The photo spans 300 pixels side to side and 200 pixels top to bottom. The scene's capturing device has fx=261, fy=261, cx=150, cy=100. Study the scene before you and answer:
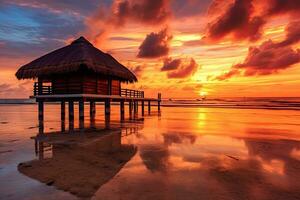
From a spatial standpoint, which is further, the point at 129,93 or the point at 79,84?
the point at 129,93

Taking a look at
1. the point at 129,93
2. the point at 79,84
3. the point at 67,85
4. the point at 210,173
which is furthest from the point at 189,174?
the point at 129,93

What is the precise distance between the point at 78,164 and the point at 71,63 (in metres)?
12.8

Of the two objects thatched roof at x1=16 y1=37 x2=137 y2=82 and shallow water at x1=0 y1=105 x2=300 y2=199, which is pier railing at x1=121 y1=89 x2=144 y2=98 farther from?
shallow water at x1=0 y1=105 x2=300 y2=199

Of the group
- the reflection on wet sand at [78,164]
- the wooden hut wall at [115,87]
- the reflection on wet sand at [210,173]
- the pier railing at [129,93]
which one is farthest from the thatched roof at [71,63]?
the reflection on wet sand at [210,173]

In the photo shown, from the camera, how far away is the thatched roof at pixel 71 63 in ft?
61.8

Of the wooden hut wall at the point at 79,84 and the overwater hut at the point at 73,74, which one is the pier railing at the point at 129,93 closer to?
the overwater hut at the point at 73,74

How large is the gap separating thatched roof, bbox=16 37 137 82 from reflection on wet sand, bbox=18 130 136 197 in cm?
869

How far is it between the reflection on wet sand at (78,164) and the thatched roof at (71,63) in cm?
869

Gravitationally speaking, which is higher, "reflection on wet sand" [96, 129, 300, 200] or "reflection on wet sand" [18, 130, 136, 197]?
"reflection on wet sand" [18, 130, 136, 197]

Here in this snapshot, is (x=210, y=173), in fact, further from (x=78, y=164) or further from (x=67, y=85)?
(x=67, y=85)

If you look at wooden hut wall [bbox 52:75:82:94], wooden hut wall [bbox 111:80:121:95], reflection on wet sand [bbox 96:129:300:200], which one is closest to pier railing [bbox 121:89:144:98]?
wooden hut wall [bbox 111:80:121:95]

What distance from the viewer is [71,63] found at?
62.1 feet

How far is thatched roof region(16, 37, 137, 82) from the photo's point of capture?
18.8 meters

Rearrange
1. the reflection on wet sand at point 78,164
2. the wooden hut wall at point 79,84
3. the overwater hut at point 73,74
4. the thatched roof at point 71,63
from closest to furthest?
the reflection on wet sand at point 78,164 < the thatched roof at point 71,63 < the overwater hut at point 73,74 < the wooden hut wall at point 79,84
